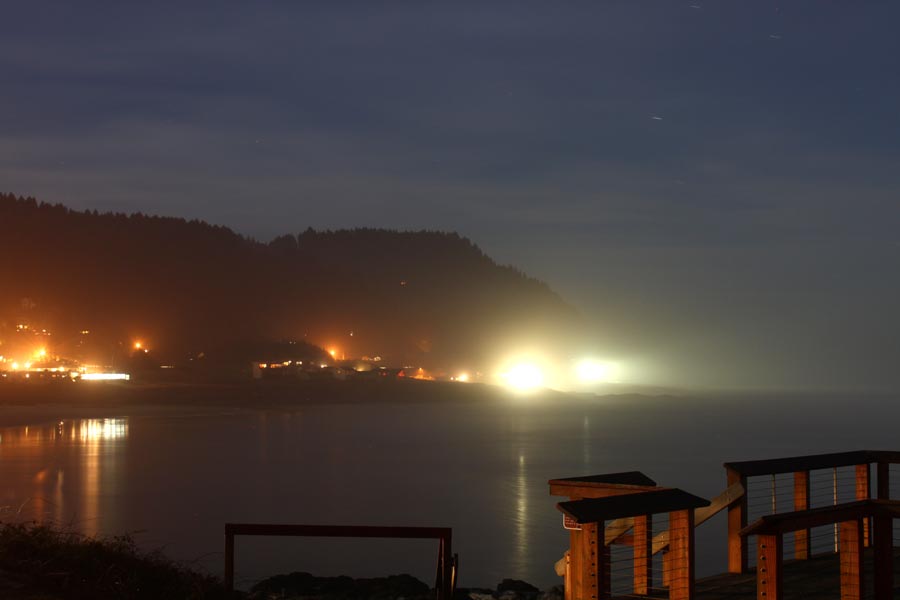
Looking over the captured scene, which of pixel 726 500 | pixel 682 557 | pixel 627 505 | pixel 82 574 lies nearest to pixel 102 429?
pixel 82 574

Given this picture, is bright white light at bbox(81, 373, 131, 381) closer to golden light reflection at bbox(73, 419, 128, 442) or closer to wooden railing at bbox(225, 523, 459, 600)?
golden light reflection at bbox(73, 419, 128, 442)

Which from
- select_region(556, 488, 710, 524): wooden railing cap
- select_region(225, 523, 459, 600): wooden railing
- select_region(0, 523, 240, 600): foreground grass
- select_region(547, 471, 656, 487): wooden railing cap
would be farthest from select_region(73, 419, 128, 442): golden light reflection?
select_region(556, 488, 710, 524): wooden railing cap

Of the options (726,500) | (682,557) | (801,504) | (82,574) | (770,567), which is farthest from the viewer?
(801,504)

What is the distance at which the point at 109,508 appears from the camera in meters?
29.1

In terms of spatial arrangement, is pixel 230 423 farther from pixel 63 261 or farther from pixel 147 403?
pixel 63 261

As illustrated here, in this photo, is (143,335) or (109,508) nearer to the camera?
(109,508)

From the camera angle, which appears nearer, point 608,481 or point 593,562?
point 593,562

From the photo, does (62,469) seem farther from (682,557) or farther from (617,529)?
(682,557)

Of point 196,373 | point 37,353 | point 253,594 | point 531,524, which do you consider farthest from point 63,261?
point 253,594

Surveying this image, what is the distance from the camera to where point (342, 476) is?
135ft

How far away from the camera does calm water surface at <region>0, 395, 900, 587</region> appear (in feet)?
72.6

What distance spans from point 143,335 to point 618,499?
154 m

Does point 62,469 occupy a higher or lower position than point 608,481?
lower

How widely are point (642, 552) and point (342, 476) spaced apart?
34163 mm
